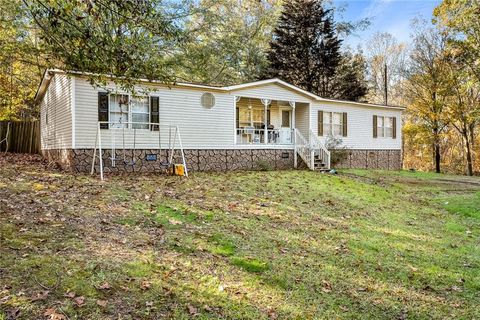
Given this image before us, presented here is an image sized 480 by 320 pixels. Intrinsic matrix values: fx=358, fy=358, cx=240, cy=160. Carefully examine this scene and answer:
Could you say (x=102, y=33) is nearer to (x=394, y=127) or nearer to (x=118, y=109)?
(x=118, y=109)

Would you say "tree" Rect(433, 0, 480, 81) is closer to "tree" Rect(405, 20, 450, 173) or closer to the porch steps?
the porch steps

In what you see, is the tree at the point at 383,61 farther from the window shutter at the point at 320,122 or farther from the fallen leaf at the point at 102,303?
the fallen leaf at the point at 102,303

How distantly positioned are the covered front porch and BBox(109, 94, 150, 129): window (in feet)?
12.9

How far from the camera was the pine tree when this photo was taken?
24.8 metres

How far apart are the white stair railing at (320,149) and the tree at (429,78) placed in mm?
9912

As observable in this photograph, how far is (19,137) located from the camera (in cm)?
1872

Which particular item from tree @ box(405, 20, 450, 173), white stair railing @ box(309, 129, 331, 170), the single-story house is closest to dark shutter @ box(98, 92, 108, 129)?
the single-story house

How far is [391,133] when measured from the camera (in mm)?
20094

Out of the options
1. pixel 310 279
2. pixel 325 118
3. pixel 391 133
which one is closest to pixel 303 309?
pixel 310 279

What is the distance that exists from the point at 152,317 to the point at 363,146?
17335 mm

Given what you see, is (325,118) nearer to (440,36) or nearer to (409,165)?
(440,36)

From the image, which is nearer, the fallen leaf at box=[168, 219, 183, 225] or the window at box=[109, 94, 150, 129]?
the fallen leaf at box=[168, 219, 183, 225]

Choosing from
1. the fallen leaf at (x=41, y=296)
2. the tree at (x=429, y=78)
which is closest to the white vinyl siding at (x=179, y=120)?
the fallen leaf at (x=41, y=296)

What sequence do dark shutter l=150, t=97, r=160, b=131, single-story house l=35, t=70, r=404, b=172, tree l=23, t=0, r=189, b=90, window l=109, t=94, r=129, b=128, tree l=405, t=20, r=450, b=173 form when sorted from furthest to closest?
tree l=405, t=20, r=450, b=173 → dark shutter l=150, t=97, r=160, b=131 → window l=109, t=94, r=129, b=128 → single-story house l=35, t=70, r=404, b=172 → tree l=23, t=0, r=189, b=90
